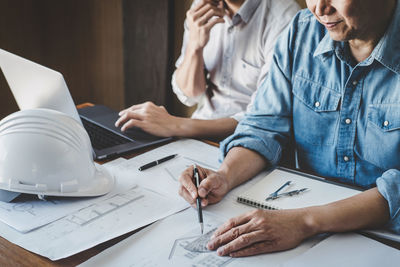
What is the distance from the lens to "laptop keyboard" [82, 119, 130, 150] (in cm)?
132

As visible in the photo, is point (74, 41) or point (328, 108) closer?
point (328, 108)

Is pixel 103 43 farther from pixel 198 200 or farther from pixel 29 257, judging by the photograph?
pixel 29 257

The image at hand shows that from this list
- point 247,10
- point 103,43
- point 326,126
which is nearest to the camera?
point 326,126

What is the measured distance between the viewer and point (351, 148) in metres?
1.21

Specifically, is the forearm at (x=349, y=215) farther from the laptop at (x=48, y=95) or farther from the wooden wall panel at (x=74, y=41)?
the wooden wall panel at (x=74, y=41)

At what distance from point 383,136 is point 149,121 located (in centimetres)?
69

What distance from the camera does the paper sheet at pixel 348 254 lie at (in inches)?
31.5

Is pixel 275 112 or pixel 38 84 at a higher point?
pixel 38 84

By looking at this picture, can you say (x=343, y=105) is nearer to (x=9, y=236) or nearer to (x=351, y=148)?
(x=351, y=148)

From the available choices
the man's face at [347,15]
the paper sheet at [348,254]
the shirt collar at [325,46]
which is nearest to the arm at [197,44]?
the shirt collar at [325,46]

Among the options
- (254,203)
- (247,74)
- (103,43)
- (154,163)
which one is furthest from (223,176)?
(103,43)

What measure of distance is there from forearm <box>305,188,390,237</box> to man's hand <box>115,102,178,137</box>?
1.95 ft

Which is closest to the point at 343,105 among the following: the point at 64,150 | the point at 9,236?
the point at 64,150

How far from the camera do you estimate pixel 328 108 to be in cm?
122
